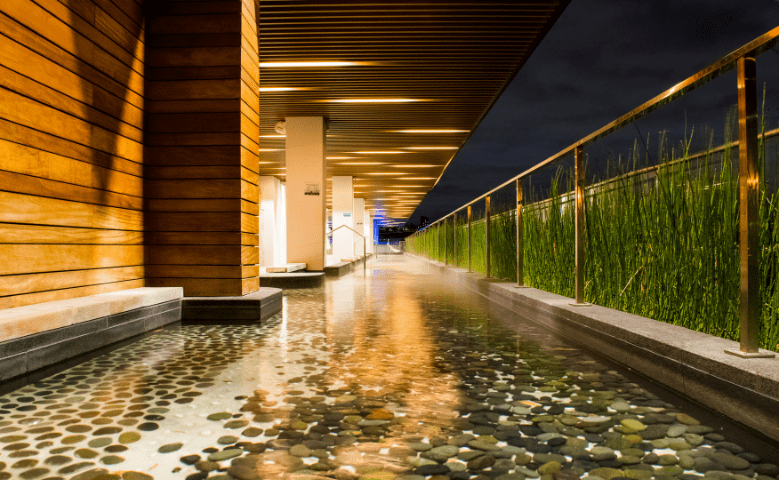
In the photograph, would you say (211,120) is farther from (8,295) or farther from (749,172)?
(749,172)

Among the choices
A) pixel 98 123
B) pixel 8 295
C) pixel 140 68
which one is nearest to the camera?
pixel 8 295

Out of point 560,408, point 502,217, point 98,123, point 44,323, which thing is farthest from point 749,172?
point 502,217

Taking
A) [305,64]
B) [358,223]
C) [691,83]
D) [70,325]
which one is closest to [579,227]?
[691,83]

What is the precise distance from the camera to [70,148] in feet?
10.2

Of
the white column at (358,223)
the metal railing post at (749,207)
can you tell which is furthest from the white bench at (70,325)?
the white column at (358,223)

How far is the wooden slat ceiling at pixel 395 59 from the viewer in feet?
17.3

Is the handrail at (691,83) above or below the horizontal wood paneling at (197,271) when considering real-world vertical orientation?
above

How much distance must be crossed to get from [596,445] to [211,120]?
377cm

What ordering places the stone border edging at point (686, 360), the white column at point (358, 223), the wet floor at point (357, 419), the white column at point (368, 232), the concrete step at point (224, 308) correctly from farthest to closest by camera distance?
the white column at point (368, 232)
the white column at point (358, 223)
the concrete step at point (224, 308)
the stone border edging at point (686, 360)
the wet floor at point (357, 419)

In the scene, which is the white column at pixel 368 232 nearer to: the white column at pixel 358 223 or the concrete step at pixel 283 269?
the white column at pixel 358 223

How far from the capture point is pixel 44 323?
2.39 meters

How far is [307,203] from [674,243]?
23.5ft

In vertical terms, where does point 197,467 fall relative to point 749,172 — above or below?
below

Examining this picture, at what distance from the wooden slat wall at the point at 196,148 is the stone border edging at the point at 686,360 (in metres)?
2.74
